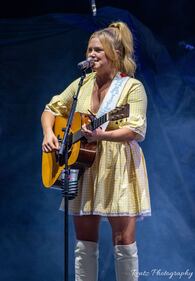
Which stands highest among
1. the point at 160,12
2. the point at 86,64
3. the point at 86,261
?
the point at 160,12

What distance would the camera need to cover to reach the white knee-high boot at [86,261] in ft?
9.55

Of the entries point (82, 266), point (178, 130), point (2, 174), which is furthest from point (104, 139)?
point (2, 174)

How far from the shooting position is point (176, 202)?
3871 mm

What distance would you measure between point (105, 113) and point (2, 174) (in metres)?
1.54

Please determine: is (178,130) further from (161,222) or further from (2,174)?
(2,174)

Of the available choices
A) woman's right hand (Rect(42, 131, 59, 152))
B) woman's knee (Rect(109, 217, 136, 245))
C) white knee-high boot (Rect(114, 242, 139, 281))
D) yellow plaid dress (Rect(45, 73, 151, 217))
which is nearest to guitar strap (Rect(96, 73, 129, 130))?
yellow plaid dress (Rect(45, 73, 151, 217))

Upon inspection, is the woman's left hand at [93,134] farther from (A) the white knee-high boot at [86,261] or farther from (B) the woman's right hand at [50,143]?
(A) the white knee-high boot at [86,261]

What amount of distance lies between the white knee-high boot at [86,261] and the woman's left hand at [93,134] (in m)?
0.59

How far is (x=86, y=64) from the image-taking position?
283 centimetres

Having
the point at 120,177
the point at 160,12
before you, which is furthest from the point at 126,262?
the point at 160,12

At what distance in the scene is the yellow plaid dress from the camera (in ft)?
9.37

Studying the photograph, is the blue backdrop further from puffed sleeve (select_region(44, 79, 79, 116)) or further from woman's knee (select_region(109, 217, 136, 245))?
woman's knee (select_region(109, 217, 136, 245))

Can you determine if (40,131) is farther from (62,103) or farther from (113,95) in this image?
(113,95)

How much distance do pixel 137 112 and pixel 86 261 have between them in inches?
32.3
